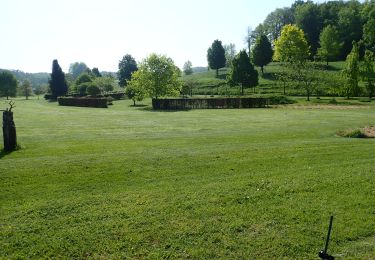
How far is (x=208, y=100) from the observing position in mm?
51438

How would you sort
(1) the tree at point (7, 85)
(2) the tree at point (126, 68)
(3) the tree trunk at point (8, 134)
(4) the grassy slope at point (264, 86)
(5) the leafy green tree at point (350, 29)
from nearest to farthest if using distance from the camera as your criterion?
(3) the tree trunk at point (8, 134) → (4) the grassy slope at point (264, 86) → (5) the leafy green tree at point (350, 29) → (1) the tree at point (7, 85) → (2) the tree at point (126, 68)

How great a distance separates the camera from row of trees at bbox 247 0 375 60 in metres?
87.8

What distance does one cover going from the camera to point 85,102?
6094 centimetres

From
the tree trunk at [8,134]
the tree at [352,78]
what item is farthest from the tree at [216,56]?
the tree trunk at [8,134]

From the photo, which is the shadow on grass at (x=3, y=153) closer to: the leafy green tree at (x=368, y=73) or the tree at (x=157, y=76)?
the tree at (x=157, y=76)

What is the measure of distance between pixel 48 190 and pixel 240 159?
A: 666 cm

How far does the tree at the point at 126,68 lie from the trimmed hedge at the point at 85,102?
2160 inches

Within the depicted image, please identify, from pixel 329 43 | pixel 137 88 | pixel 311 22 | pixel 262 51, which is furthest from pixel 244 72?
pixel 311 22

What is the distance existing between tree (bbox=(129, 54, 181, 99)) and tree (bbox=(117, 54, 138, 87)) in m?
58.4

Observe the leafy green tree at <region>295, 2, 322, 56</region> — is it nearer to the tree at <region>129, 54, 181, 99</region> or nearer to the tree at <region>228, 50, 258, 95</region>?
the tree at <region>228, 50, 258, 95</region>

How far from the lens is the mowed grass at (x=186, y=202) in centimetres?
688

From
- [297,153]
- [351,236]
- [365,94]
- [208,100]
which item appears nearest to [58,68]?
[208,100]

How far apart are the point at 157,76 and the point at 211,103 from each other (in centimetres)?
1376

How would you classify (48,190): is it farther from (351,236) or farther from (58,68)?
(58,68)
